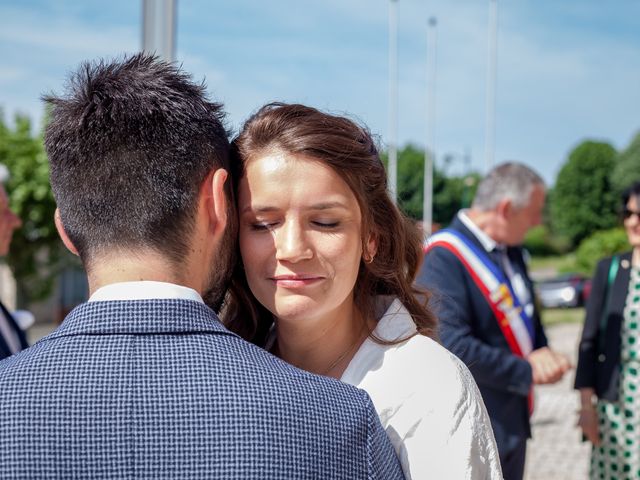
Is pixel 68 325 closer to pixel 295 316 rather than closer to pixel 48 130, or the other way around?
pixel 48 130

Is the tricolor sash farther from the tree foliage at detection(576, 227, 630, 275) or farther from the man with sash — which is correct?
the tree foliage at detection(576, 227, 630, 275)

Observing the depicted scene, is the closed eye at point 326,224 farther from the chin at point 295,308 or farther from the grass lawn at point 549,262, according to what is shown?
the grass lawn at point 549,262

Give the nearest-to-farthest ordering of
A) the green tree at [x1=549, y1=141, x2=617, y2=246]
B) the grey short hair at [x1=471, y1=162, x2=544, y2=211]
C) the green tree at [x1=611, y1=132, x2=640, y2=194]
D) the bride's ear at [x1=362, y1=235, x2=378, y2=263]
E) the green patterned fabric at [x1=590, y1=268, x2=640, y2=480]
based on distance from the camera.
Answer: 1. the bride's ear at [x1=362, y1=235, x2=378, y2=263]
2. the green patterned fabric at [x1=590, y1=268, x2=640, y2=480]
3. the grey short hair at [x1=471, y1=162, x2=544, y2=211]
4. the green tree at [x1=611, y1=132, x2=640, y2=194]
5. the green tree at [x1=549, y1=141, x2=617, y2=246]

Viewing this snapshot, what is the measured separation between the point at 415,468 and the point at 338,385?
36 cm

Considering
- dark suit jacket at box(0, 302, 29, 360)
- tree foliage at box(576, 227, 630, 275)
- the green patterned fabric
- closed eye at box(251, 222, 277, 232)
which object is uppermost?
closed eye at box(251, 222, 277, 232)

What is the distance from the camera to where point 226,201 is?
1.49 metres

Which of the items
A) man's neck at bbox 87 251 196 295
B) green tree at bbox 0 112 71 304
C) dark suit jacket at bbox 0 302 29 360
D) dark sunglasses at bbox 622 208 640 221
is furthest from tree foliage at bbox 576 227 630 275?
man's neck at bbox 87 251 196 295

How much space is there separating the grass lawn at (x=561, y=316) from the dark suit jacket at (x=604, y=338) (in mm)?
17064

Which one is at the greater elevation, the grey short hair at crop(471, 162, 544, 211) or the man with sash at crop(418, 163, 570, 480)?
the grey short hair at crop(471, 162, 544, 211)

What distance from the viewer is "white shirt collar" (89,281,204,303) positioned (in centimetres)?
129

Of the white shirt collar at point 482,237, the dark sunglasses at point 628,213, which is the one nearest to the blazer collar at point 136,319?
the white shirt collar at point 482,237

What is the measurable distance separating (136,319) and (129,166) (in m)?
0.26

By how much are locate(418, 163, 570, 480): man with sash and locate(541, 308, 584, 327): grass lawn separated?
57.7 ft

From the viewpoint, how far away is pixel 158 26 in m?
3.14
